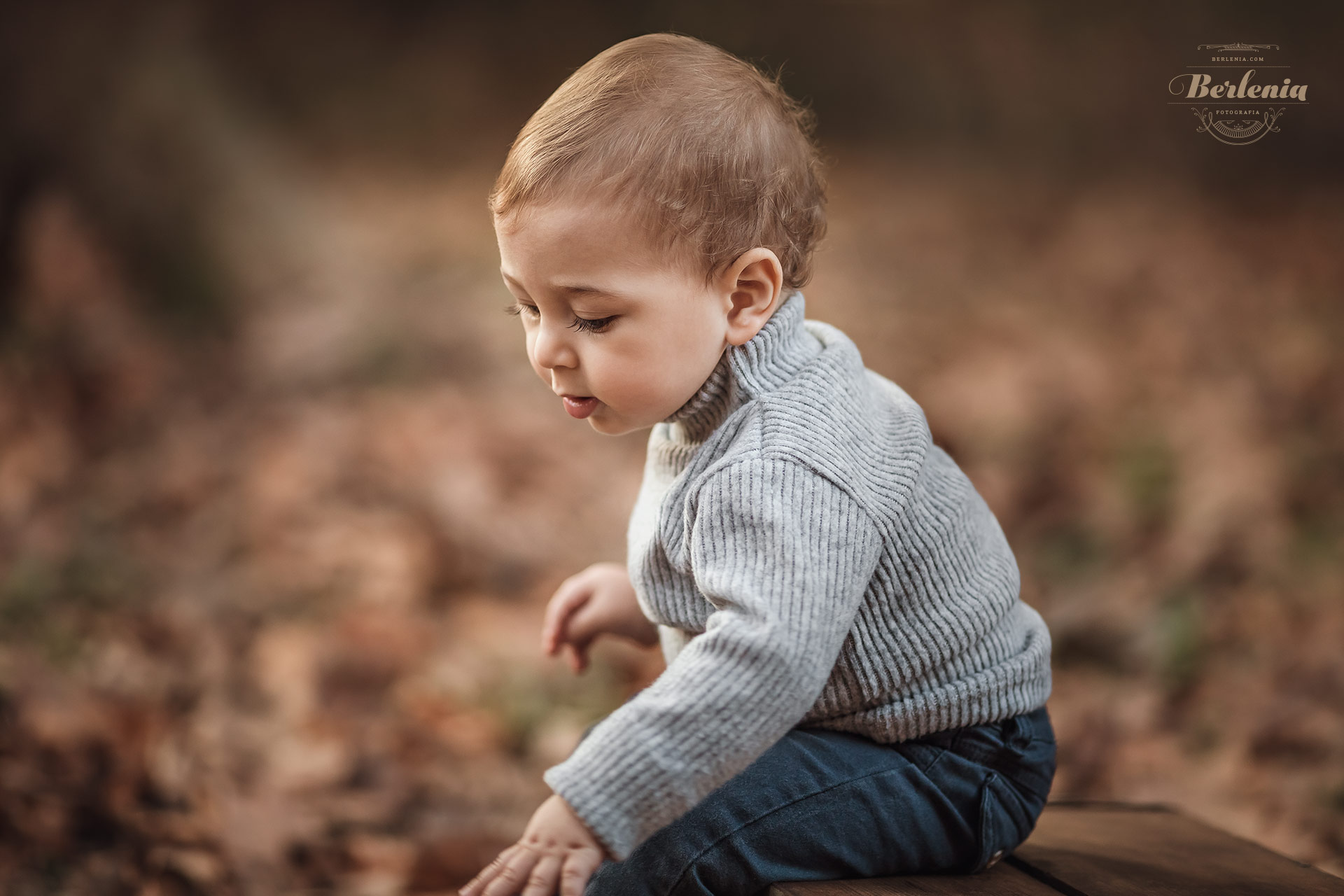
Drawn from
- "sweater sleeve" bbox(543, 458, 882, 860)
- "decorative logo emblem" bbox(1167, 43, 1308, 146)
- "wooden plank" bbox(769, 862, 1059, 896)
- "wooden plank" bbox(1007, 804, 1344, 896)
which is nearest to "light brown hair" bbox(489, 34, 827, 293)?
"sweater sleeve" bbox(543, 458, 882, 860)

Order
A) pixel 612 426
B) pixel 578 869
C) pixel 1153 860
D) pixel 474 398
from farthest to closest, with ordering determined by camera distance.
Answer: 1. pixel 474 398
2. pixel 1153 860
3. pixel 612 426
4. pixel 578 869

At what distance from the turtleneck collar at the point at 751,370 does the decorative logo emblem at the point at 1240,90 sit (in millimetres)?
1522

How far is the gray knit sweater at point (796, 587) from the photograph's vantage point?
3.17 ft

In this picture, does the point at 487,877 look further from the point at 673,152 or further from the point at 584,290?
the point at 673,152

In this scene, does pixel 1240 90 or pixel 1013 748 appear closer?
pixel 1013 748

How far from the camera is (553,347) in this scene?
112 centimetres

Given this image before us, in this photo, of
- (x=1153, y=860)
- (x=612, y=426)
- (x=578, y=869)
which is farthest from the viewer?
(x=1153, y=860)

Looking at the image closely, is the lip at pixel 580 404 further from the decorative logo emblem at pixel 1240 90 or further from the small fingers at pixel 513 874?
the decorative logo emblem at pixel 1240 90

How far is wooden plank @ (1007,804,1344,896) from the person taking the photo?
4.02 feet

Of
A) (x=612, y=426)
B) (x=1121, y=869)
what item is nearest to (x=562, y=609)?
(x=612, y=426)

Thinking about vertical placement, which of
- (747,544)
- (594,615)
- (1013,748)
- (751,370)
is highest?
(751,370)

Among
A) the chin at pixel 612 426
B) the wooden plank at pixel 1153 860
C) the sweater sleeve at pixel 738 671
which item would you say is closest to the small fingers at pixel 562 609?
the chin at pixel 612 426

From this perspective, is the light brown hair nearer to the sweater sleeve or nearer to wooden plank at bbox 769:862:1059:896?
the sweater sleeve

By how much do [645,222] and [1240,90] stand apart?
1.70 m
